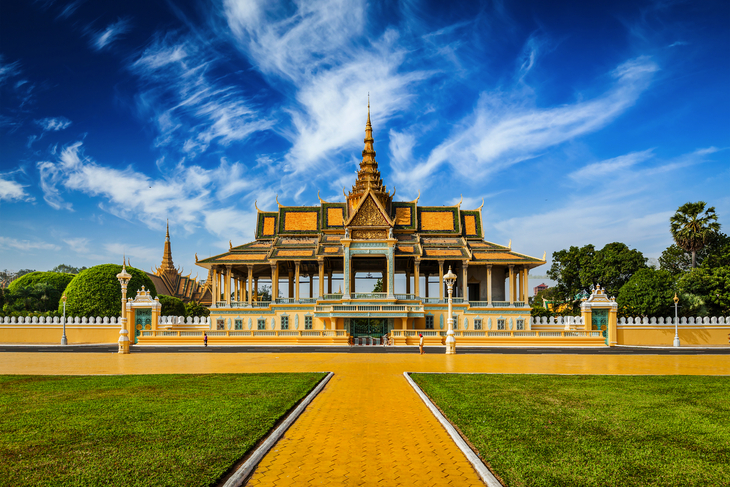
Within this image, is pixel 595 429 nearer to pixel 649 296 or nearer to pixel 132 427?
pixel 132 427

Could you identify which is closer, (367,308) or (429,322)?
(367,308)

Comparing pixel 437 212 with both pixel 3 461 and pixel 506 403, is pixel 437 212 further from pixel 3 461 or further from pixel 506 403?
pixel 3 461

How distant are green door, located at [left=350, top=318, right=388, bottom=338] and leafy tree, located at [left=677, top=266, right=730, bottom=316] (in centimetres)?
2574

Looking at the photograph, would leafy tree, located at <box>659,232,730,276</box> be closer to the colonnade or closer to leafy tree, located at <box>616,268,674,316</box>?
leafy tree, located at <box>616,268,674,316</box>

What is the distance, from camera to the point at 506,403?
36.1 ft

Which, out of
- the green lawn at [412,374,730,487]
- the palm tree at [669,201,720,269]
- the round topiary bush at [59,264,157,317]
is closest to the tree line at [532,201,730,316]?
the palm tree at [669,201,720,269]

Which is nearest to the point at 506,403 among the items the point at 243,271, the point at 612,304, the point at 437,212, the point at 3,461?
the point at 3,461

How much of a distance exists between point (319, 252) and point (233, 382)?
3247cm

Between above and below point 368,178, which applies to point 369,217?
below

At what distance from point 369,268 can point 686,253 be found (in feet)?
121

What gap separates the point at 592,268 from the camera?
56.3 m

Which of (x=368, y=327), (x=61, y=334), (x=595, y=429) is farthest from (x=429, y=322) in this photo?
(x=595, y=429)

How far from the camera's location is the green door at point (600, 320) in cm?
3853

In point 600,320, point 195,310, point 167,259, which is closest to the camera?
point 600,320
